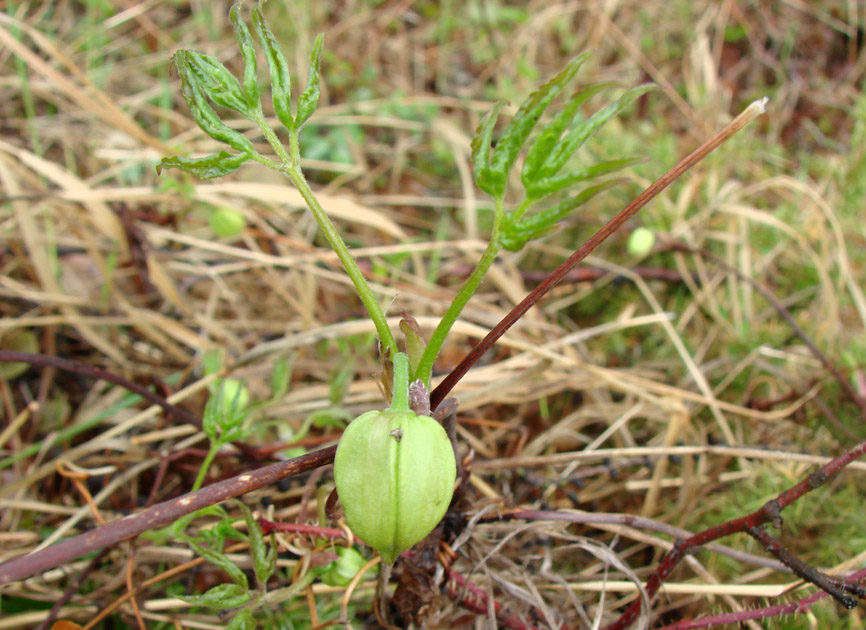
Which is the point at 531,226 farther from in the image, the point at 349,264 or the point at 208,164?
the point at 208,164

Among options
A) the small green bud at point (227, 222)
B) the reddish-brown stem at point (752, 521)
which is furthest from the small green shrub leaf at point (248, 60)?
the small green bud at point (227, 222)

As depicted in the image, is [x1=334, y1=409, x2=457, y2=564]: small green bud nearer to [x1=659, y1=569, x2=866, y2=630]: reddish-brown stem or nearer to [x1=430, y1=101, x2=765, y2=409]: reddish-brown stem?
[x1=430, y1=101, x2=765, y2=409]: reddish-brown stem

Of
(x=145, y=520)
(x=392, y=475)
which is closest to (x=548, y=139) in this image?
(x=392, y=475)

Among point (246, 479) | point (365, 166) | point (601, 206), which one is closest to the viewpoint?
point (246, 479)

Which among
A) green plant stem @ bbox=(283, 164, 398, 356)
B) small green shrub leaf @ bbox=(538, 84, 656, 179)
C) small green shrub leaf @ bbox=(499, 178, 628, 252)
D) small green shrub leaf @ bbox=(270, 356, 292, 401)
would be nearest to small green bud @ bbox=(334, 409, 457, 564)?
green plant stem @ bbox=(283, 164, 398, 356)

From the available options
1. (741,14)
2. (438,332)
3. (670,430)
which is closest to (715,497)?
(670,430)

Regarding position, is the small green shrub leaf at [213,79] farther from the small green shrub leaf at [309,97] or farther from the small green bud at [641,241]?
the small green bud at [641,241]

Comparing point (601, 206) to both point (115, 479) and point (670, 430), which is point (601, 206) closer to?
point (670, 430)
